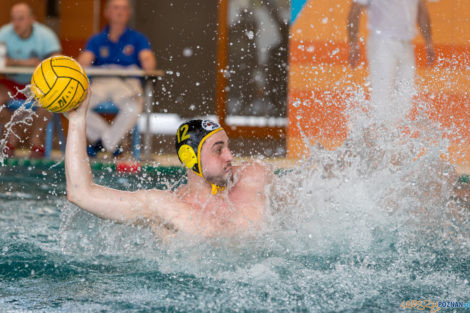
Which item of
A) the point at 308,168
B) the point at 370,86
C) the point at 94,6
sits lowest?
the point at 308,168

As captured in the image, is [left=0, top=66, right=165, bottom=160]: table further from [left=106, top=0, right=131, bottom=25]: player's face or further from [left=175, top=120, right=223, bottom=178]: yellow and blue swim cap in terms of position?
[left=175, top=120, right=223, bottom=178]: yellow and blue swim cap

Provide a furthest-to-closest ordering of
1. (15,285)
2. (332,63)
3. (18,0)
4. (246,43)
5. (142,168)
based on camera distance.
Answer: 1. (246,43)
2. (18,0)
3. (332,63)
4. (142,168)
5. (15,285)

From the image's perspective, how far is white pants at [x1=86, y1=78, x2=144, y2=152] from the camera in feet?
22.9

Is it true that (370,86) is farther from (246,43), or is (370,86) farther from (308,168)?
(246,43)

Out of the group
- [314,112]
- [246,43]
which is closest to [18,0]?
[246,43]

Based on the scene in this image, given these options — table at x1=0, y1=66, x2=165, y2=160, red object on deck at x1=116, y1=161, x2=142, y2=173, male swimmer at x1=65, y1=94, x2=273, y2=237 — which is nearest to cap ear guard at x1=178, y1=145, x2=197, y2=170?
male swimmer at x1=65, y1=94, x2=273, y2=237

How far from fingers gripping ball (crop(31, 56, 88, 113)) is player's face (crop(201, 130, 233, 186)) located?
0.59 m

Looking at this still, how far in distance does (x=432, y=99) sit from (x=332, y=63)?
1285 millimetres

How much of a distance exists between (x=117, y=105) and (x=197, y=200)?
158 inches

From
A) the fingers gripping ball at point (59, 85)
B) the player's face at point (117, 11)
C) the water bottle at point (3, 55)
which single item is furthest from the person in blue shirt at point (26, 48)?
the fingers gripping ball at point (59, 85)

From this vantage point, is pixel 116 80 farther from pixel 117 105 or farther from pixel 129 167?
pixel 129 167

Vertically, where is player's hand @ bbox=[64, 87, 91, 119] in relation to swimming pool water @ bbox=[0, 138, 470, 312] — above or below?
above

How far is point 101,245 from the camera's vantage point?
370 cm

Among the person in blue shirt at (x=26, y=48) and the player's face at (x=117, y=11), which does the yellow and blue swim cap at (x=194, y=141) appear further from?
the person in blue shirt at (x=26, y=48)
